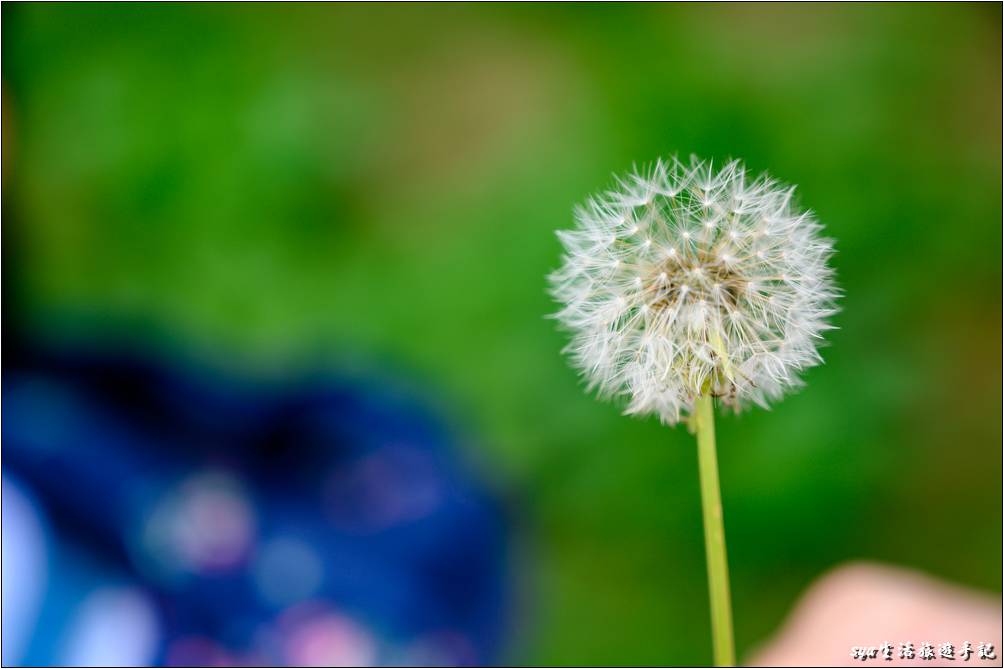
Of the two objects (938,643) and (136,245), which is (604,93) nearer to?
(136,245)

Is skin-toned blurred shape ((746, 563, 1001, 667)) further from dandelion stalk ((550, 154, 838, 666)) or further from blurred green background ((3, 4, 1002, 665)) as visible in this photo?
dandelion stalk ((550, 154, 838, 666))

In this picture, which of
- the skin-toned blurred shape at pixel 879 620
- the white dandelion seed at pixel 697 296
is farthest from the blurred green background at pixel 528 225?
the white dandelion seed at pixel 697 296

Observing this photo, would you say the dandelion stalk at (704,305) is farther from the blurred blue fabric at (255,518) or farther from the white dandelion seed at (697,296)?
the blurred blue fabric at (255,518)

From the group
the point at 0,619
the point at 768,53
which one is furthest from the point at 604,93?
the point at 0,619

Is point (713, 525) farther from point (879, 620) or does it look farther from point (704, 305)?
point (879, 620)

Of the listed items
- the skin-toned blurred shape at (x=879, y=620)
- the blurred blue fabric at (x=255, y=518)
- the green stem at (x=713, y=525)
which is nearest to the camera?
the green stem at (x=713, y=525)
